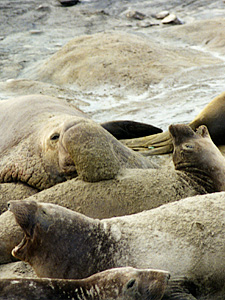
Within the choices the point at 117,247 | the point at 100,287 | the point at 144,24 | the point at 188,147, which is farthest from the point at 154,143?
the point at 144,24

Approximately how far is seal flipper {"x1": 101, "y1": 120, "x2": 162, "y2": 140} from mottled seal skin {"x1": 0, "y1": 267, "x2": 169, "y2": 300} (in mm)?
3424

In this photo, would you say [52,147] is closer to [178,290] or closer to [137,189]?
[137,189]

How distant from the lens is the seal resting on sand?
3.17 m

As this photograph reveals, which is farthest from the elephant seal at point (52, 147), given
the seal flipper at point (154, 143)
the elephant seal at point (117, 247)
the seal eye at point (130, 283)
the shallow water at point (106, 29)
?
the shallow water at point (106, 29)

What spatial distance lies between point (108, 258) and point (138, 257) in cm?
14

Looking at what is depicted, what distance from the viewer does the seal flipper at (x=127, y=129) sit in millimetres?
5527

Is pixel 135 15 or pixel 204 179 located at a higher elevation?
pixel 204 179

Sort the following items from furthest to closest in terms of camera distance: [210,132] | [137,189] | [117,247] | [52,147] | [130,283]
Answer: [210,132] → [52,147] → [137,189] → [117,247] → [130,283]

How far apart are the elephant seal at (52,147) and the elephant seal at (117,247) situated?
909 millimetres

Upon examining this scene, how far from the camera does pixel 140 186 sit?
3.29 m

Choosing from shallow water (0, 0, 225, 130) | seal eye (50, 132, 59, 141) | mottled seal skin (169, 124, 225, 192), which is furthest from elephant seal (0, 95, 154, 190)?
shallow water (0, 0, 225, 130)

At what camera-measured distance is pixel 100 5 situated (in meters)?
14.8

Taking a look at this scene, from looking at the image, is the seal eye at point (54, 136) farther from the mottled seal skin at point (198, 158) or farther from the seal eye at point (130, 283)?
the seal eye at point (130, 283)

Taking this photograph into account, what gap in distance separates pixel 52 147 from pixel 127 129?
6.01 ft
